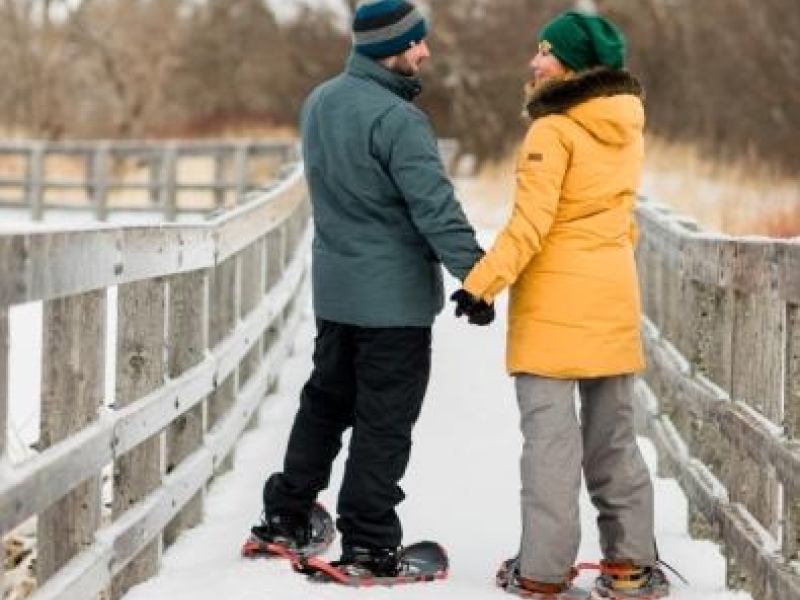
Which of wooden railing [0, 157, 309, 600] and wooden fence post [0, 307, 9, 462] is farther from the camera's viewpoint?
wooden railing [0, 157, 309, 600]

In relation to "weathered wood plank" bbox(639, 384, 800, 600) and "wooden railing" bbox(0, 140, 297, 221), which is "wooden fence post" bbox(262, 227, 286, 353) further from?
"wooden railing" bbox(0, 140, 297, 221)

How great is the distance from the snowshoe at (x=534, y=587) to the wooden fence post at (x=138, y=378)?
1.01 metres

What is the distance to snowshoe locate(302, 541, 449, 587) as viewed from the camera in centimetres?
498

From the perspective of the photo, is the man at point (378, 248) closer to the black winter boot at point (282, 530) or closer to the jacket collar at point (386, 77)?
the jacket collar at point (386, 77)

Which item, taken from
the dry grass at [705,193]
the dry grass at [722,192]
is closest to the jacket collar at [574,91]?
the dry grass at [705,193]

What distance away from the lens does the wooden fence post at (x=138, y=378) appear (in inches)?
189

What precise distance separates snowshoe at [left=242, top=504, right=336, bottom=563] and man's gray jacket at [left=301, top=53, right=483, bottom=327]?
683 millimetres

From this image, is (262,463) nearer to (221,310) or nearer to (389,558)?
(221,310)

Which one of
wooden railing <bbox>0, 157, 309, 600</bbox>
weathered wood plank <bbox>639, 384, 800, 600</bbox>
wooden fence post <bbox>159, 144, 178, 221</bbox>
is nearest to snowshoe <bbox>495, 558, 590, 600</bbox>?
weathered wood plank <bbox>639, 384, 800, 600</bbox>

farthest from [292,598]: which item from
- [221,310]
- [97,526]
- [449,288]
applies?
[449,288]

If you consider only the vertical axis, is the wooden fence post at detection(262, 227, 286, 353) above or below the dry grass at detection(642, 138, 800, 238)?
below

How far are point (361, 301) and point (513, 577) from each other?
886mm

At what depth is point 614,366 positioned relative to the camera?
191 inches

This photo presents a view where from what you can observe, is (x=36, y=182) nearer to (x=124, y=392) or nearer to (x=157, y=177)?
(x=157, y=177)
